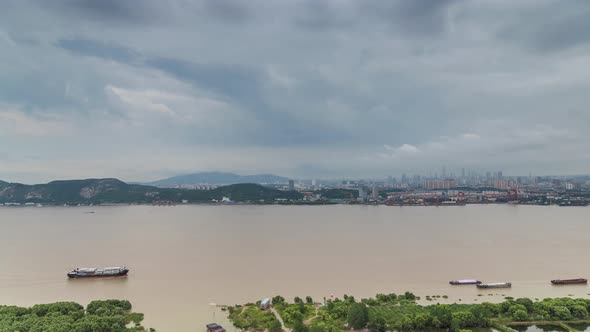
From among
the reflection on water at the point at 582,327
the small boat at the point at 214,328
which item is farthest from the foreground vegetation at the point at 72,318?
the reflection on water at the point at 582,327

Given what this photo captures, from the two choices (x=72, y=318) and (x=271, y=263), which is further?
(x=271, y=263)

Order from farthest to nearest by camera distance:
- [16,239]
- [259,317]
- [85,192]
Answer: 1. [85,192]
2. [16,239]
3. [259,317]

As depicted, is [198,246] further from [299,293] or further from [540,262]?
[540,262]

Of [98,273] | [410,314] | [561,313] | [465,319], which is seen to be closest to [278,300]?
[410,314]


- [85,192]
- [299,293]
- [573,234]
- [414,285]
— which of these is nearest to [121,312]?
[299,293]

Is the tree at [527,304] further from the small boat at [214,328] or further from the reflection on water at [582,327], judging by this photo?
the small boat at [214,328]

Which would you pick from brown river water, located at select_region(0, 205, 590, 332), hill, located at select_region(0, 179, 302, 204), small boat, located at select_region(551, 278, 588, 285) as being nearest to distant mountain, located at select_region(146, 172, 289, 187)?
hill, located at select_region(0, 179, 302, 204)

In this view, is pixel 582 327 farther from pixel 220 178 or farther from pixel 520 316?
pixel 220 178
